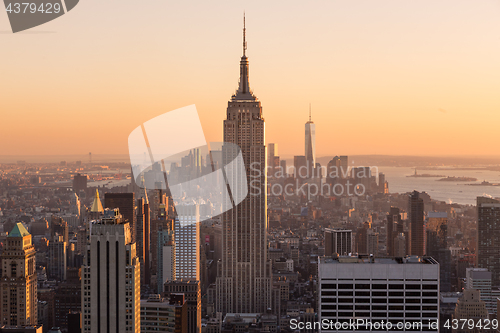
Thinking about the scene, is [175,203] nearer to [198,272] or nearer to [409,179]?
[198,272]

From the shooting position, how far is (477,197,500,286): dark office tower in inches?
559

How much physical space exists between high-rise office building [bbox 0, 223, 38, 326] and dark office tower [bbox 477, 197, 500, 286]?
9.51 m

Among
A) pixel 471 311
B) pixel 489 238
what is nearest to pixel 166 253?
pixel 471 311

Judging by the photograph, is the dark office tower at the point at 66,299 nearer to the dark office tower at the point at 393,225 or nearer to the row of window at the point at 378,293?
the row of window at the point at 378,293

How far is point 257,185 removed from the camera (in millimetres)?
18766

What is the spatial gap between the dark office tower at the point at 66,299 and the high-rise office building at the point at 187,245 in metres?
3.78

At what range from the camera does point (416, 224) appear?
15.7 meters

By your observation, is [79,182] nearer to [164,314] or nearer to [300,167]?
[164,314]

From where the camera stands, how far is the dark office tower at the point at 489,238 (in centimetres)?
1420

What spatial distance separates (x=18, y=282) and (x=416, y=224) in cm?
947

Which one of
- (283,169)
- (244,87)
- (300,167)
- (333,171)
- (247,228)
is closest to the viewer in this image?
(300,167)

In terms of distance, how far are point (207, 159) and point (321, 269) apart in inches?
235

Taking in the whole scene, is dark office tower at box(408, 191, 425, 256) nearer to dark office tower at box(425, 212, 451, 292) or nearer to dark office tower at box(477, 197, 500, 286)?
dark office tower at box(425, 212, 451, 292)

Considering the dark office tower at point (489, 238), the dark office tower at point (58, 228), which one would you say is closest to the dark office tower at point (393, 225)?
the dark office tower at point (489, 238)
